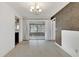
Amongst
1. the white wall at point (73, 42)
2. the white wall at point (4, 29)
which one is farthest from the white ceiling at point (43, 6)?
the white wall at point (73, 42)

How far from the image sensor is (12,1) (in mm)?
4895

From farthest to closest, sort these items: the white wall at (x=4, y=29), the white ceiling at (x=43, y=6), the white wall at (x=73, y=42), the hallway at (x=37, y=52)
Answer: the white ceiling at (x=43, y=6)
the hallway at (x=37, y=52)
the white wall at (x=4, y=29)
the white wall at (x=73, y=42)

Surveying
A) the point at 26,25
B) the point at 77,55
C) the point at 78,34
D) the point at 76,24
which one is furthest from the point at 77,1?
the point at 26,25

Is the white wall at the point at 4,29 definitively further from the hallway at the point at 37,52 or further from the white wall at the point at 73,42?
the white wall at the point at 73,42

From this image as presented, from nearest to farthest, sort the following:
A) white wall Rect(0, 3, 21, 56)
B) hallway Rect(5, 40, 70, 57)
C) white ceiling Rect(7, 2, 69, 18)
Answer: white wall Rect(0, 3, 21, 56) < hallway Rect(5, 40, 70, 57) < white ceiling Rect(7, 2, 69, 18)

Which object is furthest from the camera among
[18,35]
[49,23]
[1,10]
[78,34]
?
[49,23]

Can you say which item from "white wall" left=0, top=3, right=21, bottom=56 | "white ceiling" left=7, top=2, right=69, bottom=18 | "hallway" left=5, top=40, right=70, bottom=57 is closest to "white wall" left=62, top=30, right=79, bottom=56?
"hallway" left=5, top=40, right=70, bottom=57

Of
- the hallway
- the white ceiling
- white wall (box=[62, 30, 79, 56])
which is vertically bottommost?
the hallway

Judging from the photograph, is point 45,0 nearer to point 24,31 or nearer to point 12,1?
point 12,1

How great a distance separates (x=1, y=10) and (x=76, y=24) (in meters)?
2.81

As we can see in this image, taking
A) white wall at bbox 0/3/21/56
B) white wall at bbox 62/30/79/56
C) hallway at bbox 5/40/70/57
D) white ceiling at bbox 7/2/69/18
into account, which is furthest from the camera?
white ceiling at bbox 7/2/69/18

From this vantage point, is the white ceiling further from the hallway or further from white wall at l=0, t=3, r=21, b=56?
the hallway

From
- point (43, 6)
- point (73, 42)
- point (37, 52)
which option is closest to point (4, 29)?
point (37, 52)

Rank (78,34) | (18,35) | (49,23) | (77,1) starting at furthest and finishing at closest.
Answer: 1. (49,23)
2. (18,35)
3. (77,1)
4. (78,34)
